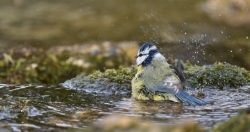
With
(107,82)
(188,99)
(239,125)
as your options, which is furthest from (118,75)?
(239,125)

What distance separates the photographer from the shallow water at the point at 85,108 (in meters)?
2.97

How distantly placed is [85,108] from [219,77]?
5.92 feet

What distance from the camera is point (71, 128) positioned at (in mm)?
2789

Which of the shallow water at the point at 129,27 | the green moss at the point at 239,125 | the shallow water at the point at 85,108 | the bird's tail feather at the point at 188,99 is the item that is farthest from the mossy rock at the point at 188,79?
the green moss at the point at 239,125

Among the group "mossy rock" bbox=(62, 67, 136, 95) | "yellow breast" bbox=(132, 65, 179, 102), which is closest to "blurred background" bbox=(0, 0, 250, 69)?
"mossy rock" bbox=(62, 67, 136, 95)

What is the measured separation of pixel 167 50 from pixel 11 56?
276cm

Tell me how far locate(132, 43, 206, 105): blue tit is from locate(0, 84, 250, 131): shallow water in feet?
0.42

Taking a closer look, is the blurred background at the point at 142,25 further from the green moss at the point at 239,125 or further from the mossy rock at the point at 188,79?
the green moss at the point at 239,125

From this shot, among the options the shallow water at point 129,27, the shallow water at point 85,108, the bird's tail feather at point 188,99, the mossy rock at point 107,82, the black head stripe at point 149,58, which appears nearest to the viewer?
the shallow water at point 85,108

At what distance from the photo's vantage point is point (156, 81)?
4.16 metres

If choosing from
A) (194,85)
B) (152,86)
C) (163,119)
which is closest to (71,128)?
(163,119)

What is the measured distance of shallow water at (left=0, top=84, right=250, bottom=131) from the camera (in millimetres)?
2973

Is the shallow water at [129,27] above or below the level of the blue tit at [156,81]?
above

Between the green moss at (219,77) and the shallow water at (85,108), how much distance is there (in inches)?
8.1
